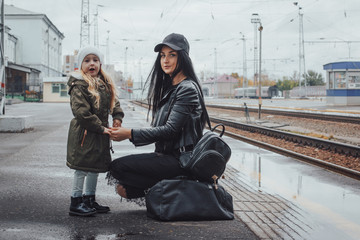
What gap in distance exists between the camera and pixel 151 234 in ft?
12.7

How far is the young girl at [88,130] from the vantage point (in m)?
4.37

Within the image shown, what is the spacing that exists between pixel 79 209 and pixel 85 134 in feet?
2.45

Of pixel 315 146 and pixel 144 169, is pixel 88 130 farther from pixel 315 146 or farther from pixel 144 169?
pixel 315 146

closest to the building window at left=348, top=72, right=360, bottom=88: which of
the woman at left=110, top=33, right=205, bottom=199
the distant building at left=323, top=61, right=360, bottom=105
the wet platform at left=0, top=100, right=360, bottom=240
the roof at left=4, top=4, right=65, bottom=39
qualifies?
the distant building at left=323, top=61, right=360, bottom=105

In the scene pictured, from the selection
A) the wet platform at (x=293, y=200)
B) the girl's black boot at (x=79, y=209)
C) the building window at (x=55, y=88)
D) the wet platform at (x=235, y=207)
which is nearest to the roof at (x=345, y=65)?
Result: the wet platform at (x=293, y=200)

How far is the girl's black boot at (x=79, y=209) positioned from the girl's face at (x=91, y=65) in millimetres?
1300

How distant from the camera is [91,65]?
4.63 m

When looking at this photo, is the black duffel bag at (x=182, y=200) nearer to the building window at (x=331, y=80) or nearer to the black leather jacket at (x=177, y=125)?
the black leather jacket at (x=177, y=125)

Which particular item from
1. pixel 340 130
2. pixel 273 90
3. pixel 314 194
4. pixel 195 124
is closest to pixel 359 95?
pixel 340 130

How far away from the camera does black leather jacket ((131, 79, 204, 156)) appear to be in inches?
168

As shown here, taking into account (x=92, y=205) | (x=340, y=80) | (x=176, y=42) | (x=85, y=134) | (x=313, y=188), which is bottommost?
(x=313, y=188)

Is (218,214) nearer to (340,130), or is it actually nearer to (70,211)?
(70,211)

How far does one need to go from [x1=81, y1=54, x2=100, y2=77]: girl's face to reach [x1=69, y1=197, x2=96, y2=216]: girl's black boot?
1.30m

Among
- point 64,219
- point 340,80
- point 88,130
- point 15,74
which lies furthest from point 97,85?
point 15,74
